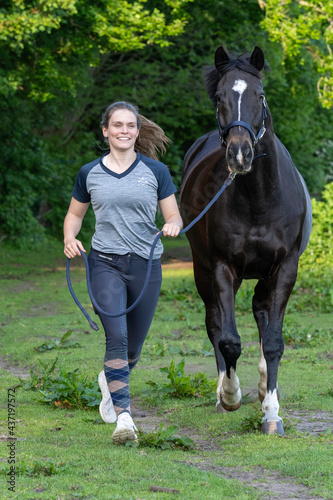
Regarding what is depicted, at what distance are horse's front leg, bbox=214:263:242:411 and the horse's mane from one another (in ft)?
4.14

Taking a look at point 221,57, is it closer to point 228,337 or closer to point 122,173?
point 122,173

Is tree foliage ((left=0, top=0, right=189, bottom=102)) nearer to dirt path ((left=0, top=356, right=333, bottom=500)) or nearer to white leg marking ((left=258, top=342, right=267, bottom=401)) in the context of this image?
white leg marking ((left=258, top=342, right=267, bottom=401))

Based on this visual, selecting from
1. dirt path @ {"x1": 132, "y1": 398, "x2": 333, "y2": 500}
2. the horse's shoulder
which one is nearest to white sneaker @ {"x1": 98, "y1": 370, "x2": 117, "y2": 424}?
dirt path @ {"x1": 132, "y1": 398, "x2": 333, "y2": 500}

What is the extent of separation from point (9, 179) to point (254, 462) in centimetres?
1845

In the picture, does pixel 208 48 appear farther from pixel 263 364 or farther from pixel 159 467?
pixel 159 467

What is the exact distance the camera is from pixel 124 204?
468 centimetres

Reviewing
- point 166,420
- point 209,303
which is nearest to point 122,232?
point 166,420

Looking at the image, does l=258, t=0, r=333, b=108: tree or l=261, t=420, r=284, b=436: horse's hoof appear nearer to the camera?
l=261, t=420, r=284, b=436: horse's hoof

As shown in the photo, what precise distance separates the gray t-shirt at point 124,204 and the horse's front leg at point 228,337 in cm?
74

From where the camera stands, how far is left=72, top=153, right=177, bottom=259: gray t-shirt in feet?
15.4

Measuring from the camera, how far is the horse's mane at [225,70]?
200 inches

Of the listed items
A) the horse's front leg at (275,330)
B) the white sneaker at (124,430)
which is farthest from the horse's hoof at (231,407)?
the white sneaker at (124,430)

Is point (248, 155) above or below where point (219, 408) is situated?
above

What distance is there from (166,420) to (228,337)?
82 cm
